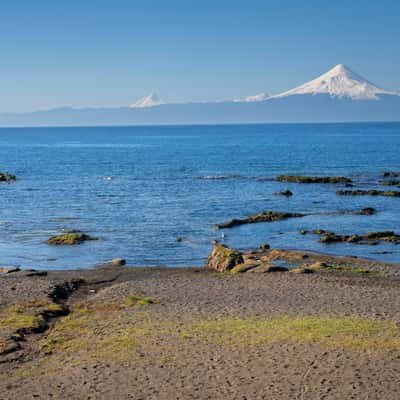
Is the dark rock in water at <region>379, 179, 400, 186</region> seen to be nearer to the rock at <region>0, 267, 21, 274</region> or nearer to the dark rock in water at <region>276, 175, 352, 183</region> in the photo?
the dark rock in water at <region>276, 175, 352, 183</region>

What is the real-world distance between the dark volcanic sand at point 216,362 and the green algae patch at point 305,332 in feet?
1.53

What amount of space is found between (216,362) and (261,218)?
35.7 meters

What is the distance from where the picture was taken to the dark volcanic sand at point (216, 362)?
18266mm

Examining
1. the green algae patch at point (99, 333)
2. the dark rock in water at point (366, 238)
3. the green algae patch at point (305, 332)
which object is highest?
A: the green algae patch at point (305, 332)

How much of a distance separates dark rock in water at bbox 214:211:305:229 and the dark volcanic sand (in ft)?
75.8

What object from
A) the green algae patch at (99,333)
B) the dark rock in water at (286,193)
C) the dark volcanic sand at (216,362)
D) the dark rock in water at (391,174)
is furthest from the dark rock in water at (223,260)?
the dark rock in water at (391,174)

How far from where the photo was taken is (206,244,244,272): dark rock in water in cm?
3622

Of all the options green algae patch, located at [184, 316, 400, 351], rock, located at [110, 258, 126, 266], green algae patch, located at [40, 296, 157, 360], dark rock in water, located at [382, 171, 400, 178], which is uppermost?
dark rock in water, located at [382, 171, 400, 178]

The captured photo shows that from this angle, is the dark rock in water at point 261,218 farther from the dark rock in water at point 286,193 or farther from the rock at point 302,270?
the rock at point 302,270

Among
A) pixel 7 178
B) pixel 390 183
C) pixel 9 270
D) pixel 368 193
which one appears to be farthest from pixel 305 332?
pixel 7 178

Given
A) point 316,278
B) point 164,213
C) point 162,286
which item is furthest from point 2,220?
point 316,278

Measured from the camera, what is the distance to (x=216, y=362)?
20.3 metres

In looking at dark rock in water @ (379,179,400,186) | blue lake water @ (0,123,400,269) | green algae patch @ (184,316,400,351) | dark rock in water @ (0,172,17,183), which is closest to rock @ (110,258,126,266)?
blue lake water @ (0,123,400,269)

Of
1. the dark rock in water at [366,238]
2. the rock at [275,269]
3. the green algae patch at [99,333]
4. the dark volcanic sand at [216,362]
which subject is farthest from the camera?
the dark rock in water at [366,238]
